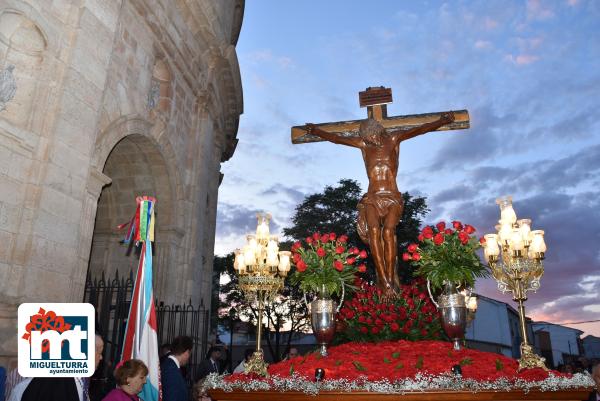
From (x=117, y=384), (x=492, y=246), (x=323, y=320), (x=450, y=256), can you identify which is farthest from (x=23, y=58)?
(x=492, y=246)

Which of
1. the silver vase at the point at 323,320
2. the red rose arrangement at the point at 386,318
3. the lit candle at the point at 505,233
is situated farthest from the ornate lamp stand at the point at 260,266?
the lit candle at the point at 505,233

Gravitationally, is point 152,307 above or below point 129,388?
above

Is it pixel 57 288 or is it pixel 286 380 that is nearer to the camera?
pixel 286 380

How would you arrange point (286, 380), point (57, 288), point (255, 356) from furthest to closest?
point (57, 288)
point (255, 356)
point (286, 380)

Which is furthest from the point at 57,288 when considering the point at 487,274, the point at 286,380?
the point at 487,274

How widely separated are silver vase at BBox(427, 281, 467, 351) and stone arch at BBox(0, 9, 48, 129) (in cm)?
686

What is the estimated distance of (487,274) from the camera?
255 inches

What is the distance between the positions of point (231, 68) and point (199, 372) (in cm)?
1046

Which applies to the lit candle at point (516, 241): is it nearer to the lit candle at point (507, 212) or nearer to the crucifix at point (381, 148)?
the lit candle at point (507, 212)

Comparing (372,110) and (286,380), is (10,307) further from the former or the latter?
(372,110)

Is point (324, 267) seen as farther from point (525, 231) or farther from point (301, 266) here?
point (525, 231)

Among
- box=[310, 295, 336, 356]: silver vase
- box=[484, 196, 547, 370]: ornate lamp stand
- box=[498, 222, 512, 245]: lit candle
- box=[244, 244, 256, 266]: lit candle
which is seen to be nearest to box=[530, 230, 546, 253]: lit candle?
box=[484, 196, 547, 370]: ornate lamp stand

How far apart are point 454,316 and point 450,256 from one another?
0.82 metres

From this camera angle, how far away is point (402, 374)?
464cm
